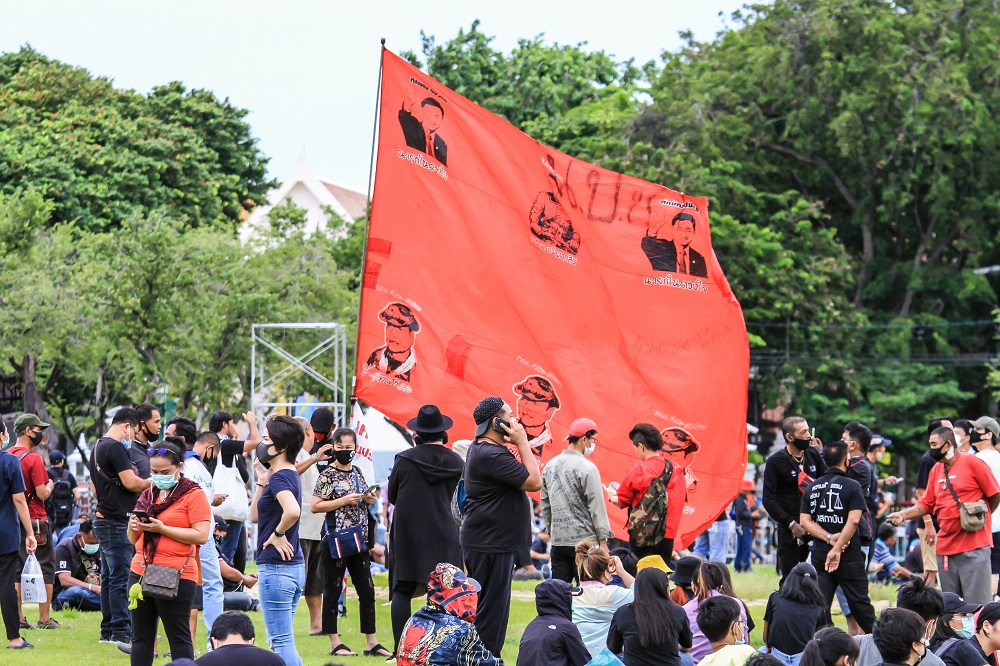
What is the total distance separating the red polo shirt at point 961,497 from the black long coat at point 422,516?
484 centimetres

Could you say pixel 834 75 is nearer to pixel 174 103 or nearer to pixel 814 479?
pixel 174 103

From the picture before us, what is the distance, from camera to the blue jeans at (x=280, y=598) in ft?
27.1

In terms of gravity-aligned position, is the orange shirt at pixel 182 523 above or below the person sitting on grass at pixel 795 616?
above

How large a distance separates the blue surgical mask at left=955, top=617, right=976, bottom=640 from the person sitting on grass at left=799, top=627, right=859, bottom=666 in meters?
2.16

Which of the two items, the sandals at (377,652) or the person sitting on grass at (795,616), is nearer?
the person sitting on grass at (795,616)

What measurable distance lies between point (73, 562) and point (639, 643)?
26.3 feet

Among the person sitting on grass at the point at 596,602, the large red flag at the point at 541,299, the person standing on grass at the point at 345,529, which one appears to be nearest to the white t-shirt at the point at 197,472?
the person standing on grass at the point at 345,529

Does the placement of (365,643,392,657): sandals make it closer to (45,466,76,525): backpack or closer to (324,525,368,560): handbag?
(324,525,368,560): handbag

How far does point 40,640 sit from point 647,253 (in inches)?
246

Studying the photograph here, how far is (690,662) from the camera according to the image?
823cm

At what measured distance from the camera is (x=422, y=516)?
370 inches

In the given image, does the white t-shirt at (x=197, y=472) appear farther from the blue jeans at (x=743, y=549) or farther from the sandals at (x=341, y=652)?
the blue jeans at (x=743, y=549)

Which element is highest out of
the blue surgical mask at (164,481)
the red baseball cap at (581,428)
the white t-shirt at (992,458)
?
the red baseball cap at (581,428)

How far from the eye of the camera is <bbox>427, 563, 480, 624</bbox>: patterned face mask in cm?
705
